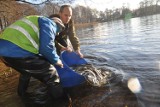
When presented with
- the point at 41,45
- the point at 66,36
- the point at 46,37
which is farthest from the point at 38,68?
the point at 66,36

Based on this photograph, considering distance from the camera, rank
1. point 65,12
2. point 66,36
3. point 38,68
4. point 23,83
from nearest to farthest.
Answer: point 38,68
point 65,12
point 23,83
point 66,36

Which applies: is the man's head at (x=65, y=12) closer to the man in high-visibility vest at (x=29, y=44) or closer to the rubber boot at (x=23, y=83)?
the man in high-visibility vest at (x=29, y=44)

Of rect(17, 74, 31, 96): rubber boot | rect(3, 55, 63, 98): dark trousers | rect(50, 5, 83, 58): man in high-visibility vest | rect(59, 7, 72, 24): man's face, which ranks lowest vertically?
rect(17, 74, 31, 96): rubber boot

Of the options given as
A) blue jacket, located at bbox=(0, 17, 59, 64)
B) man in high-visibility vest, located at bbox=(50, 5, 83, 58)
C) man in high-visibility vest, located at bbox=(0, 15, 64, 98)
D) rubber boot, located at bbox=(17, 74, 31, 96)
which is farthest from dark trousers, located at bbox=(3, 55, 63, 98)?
man in high-visibility vest, located at bbox=(50, 5, 83, 58)

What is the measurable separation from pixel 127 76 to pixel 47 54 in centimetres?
283

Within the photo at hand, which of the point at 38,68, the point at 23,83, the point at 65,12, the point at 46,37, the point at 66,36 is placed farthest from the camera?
the point at 66,36

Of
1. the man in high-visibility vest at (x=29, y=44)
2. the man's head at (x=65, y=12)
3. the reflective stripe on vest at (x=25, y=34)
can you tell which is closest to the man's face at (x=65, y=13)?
the man's head at (x=65, y=12)

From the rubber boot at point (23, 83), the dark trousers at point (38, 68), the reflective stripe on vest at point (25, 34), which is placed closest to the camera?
the reflective stripe on vest at point (25, 34)

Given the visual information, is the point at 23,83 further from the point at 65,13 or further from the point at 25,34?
the point at 65,13

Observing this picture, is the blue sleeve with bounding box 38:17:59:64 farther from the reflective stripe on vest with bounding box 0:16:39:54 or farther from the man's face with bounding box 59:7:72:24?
the man's face with bounding box 59:7:72:24

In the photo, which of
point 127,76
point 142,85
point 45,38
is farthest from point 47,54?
point 127,76

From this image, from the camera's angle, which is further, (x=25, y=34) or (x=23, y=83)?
(x=23, y=83)

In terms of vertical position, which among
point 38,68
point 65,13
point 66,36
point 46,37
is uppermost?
point 65,13

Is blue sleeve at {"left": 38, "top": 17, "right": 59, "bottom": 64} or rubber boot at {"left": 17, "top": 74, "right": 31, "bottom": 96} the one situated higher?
blue sleeve at {"left": 38, "top": 17, "right": 59, "bottom": 64}
